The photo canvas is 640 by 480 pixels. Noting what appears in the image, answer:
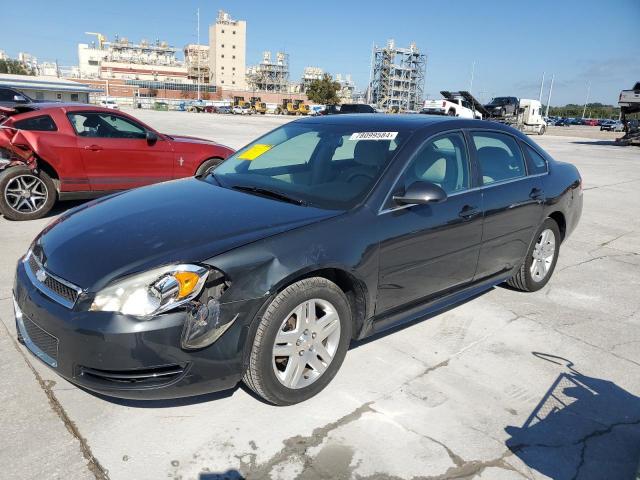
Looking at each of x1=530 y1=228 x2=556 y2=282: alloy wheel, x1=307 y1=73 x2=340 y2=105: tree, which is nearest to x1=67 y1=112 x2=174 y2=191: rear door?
x1=530 y1=228 x2=556 y2=282: alloy wheel

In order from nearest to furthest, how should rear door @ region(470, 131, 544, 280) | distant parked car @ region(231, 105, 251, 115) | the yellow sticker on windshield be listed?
1. rear door @ region(470, 131, 544, 280)
2. the yellow sticker on windshield
3. distant parked car @ region(231, 105, 251, 115)

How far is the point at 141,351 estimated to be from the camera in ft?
7.62

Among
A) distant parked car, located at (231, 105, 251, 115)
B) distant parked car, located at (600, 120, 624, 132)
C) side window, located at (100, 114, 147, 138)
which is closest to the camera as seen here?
side window, located at (100, 114, 147, 138)

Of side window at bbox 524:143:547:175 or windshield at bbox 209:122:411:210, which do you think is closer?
windshield at bbox 209:122:411:210

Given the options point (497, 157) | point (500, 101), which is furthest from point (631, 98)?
point (497, 157)

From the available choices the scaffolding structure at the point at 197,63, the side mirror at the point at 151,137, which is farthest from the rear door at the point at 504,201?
the scaffolding structure at the point at 197,63

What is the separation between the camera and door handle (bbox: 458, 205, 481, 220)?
3590mm

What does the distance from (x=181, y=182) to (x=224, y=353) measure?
6.09 ft

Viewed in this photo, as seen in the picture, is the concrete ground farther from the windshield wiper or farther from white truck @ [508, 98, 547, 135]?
white truck @ [508, 98, 547, 135]

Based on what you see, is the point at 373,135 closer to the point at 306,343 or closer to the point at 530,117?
the point at 306,343

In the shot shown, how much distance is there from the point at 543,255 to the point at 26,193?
20.4 feet

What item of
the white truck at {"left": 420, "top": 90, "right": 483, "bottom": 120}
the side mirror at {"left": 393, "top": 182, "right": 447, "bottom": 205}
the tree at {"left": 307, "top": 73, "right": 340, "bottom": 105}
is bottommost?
the side mirror at {"left": 393, "top": 182, "right": 447, "bottom": 205}

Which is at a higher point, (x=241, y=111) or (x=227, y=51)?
(x=227, y=51)

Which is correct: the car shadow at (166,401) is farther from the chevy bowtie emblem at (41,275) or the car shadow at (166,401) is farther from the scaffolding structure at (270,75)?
the scaffolding structure at (270,75)
